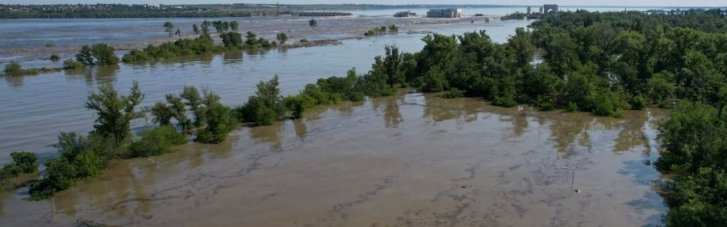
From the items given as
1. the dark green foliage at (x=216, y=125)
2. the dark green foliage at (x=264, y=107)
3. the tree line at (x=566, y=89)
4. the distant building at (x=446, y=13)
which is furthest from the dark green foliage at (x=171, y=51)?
the distant building at (x=446, y=13)

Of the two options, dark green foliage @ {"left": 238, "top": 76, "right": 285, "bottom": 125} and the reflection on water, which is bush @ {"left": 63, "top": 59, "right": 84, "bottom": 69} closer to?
the reflection on water

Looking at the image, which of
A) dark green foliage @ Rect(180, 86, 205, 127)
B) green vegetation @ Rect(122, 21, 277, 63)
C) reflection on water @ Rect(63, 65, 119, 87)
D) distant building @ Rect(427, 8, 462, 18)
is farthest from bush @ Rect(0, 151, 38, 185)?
distant building @ Rect(427, 8, 462, 18)

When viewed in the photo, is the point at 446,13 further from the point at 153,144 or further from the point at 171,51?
the point at 153,144

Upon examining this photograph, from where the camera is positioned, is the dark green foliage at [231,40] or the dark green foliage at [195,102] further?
the dark green foliage at [231,40]

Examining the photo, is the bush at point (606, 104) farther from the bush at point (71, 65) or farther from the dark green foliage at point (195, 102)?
the bush at point (71, 65)

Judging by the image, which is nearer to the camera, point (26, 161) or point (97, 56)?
point (26, 161)

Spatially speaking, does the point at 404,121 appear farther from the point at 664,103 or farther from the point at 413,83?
the point at 664,103

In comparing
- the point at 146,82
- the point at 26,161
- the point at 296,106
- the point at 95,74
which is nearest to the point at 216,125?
the point at 296,106
